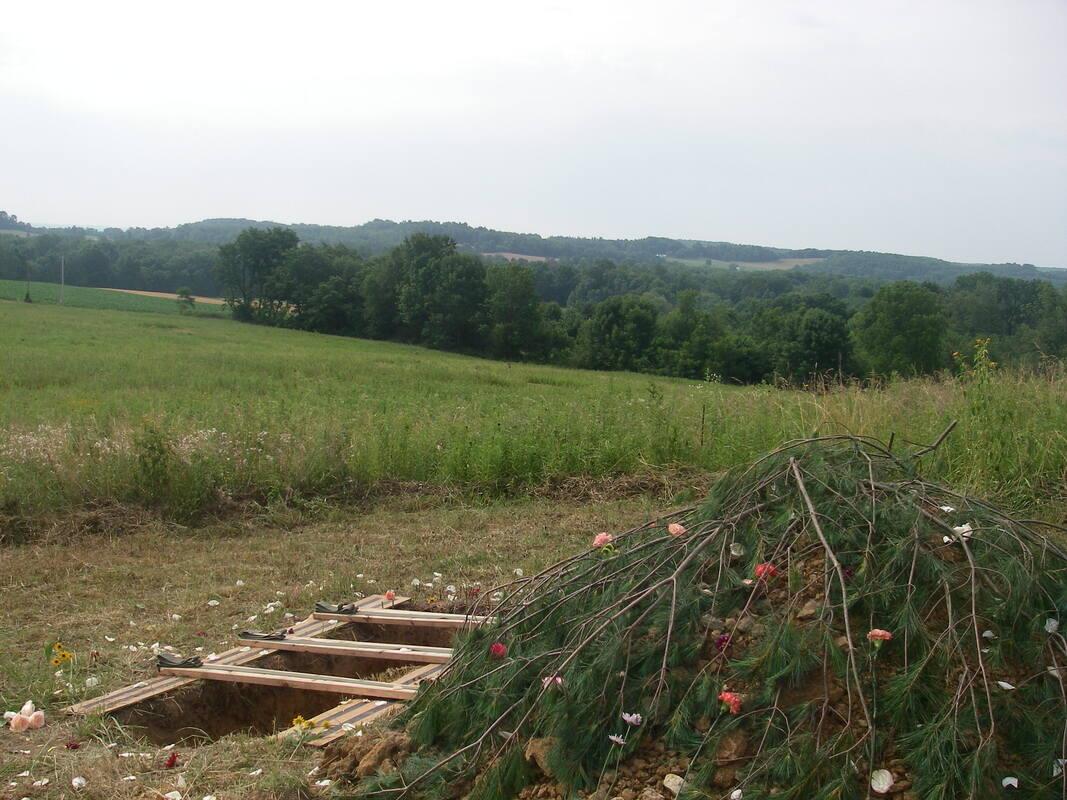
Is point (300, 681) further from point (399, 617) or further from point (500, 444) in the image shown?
point (500, 444)

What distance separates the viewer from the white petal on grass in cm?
256

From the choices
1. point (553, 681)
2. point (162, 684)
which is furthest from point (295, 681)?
point (553, 681)

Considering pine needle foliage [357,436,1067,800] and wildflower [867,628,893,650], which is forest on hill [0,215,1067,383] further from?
wildflower [867,628,893,650]

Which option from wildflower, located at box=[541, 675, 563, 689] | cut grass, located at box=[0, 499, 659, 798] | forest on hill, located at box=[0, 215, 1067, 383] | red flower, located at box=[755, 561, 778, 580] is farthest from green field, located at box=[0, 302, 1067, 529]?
forest on hill, located at box=[0, 215, 1067, 383]

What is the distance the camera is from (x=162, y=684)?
434 cm

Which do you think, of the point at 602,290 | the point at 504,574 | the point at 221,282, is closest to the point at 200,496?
the point at 504,574

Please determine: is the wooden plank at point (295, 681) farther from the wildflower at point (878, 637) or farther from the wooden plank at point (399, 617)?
the wildflower at point (878, 637)

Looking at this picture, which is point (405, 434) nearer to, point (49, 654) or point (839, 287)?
point (49, 654)

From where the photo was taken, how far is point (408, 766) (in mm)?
3100

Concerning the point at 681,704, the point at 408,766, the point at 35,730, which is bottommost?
the point at 35,730

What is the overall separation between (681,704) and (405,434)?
644 cm

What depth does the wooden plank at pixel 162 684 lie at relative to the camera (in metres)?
4.05

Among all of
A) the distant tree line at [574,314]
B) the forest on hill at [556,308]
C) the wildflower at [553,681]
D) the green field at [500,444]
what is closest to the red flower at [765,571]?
the wildflower at [553,681]

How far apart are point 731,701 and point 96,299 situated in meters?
63.8
